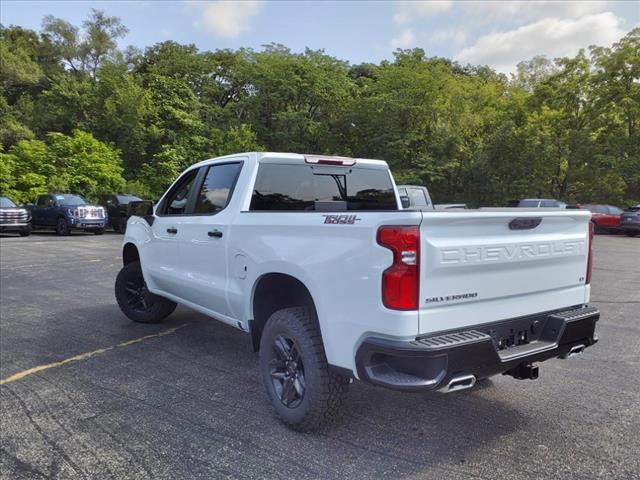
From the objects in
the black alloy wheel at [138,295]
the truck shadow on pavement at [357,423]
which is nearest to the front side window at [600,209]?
the truck shadow on pavement at [357,423]

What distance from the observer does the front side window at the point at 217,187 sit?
14.4 ft

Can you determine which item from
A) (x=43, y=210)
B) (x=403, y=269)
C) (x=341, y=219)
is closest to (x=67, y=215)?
(x=43, y=210)

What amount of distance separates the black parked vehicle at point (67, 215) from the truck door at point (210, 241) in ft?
58.9

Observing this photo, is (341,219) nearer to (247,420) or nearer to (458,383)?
(458,383)

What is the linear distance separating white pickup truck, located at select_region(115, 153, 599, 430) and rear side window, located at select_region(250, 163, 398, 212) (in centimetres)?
1

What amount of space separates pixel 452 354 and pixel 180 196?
3.44 m

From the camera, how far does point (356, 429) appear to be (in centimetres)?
344

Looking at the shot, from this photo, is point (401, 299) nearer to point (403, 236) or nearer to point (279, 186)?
point (403, 236)

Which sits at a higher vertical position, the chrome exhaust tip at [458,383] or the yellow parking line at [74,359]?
the chrome exhaust tip at [458,383]

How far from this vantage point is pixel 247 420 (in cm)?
358

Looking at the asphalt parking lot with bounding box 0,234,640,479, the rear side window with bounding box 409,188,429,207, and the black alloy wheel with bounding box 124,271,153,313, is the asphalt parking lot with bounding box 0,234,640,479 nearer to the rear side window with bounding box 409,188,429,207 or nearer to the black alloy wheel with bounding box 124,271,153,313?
the black alloy wheel with bounding box 124,271,153,313

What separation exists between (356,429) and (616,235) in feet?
80.4

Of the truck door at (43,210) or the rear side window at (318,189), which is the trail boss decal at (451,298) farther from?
the truck door at (43,210)

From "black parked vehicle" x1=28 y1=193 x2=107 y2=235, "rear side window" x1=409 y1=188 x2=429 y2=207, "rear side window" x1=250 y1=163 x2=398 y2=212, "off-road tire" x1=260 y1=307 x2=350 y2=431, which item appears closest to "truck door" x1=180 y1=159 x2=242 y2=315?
"rear side window" x1=250 y1=163 x2=398 y2=212
